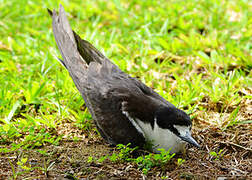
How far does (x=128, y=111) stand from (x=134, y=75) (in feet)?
5.54

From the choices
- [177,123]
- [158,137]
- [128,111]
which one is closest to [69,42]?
[128,111]

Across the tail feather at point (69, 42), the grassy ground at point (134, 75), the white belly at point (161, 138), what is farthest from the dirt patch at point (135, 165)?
the tail feather at point (69, 42)

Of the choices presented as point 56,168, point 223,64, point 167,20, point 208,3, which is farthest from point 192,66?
point 56,168

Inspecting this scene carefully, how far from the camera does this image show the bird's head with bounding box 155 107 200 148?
10.9ft

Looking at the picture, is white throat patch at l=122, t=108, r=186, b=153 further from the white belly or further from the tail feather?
the tail feather

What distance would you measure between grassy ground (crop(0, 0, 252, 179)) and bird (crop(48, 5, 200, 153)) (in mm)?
209

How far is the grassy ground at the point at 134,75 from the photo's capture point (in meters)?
3.41

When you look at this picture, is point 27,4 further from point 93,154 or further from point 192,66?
point 93,154

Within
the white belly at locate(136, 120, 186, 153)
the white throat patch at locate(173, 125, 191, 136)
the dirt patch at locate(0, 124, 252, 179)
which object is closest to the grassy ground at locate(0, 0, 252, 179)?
the dirt patch at locate(0, 124, 252, 179)

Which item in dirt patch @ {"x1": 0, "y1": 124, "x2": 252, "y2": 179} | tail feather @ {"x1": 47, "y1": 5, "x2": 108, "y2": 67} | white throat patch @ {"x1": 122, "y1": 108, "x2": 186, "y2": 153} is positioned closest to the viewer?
dirt patch @ {"x1": 0, "y1": 124, "x2": 252, "y2": 179}

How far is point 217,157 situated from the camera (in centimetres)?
351

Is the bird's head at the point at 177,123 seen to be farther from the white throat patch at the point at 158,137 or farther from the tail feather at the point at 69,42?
the tail feather at the point at 69,42

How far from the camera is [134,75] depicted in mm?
5215

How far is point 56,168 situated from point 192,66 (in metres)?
2.86
